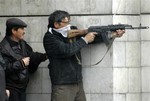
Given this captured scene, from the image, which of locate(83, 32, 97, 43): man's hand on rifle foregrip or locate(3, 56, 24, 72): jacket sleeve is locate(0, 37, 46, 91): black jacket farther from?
locate(83, 32, 97, 43): man's hand on rifle foregrip

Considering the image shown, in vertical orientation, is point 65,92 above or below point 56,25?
below

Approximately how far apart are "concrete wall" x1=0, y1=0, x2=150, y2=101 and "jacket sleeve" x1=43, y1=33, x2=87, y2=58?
69 cm

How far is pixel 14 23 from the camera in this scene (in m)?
7.53

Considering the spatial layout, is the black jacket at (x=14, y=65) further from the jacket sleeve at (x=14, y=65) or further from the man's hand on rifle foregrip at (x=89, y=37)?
the man's hand on rifle foregrip at (x=89, y=37)

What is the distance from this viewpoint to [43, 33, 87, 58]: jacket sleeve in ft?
23.9

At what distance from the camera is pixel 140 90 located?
8.12m

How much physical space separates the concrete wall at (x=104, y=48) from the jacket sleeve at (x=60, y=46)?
69cm

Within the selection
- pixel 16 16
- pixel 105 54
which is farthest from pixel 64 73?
pixel 16 16

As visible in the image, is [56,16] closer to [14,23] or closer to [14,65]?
[14,23]

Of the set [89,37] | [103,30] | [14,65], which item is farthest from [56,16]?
[14,65]

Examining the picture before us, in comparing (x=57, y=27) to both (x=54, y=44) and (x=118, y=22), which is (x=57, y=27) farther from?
(x=118, y=22)

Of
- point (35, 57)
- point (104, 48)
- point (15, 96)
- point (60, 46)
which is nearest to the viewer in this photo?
point (60, 46)

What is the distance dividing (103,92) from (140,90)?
0.61 m

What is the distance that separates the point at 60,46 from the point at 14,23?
797mm
